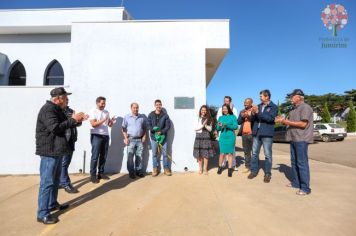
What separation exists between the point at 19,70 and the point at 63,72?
1.94m

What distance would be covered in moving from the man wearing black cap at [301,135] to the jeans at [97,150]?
3888 mm

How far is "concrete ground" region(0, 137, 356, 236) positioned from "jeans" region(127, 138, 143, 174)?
427mm

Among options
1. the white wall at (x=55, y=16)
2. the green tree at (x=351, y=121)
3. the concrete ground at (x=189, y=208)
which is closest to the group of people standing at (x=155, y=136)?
the concrete ground at (x=189, y=208)

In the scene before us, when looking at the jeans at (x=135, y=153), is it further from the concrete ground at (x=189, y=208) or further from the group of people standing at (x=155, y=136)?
the concrete ground at (x=189, y=208)

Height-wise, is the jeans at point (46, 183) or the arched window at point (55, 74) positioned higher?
the arched window at point (55, 74)

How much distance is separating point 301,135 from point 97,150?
172 inches

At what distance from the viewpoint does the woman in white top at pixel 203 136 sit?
5.80 metres

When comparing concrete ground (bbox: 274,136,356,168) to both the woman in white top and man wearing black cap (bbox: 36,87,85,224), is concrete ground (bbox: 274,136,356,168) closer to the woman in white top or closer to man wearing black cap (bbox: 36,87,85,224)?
the woman in white top

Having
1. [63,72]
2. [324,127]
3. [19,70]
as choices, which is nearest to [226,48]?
[63,72]

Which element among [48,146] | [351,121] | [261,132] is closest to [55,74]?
[48,146]

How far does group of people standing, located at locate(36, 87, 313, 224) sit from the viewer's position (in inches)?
128

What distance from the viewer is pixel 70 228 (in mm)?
3094

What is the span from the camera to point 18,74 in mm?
9828

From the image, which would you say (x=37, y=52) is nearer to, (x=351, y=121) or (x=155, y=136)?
(x=155, y=136)
